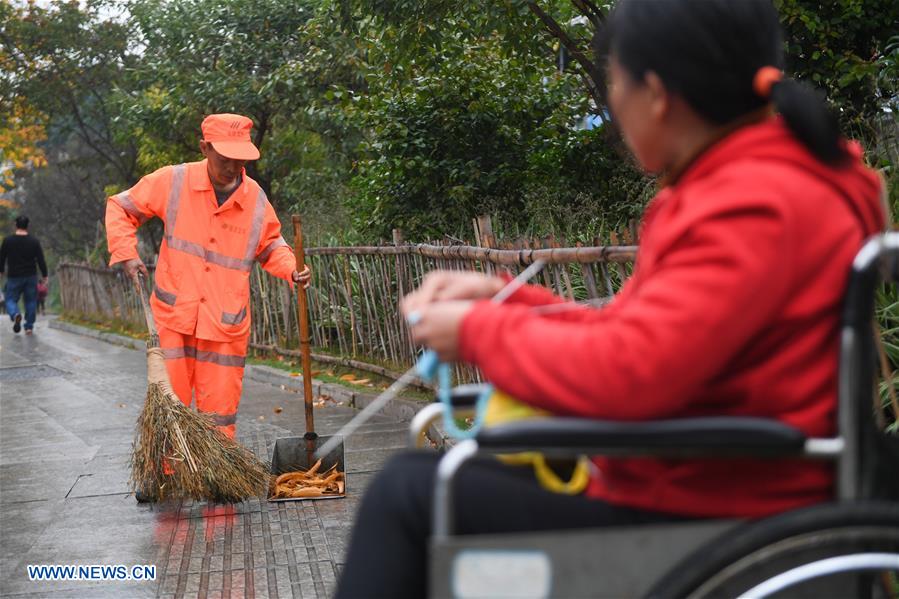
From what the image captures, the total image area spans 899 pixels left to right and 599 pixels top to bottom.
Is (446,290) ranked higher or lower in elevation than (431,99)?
lower

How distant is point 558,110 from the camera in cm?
1142

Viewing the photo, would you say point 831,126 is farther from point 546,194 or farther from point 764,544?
point 546,194

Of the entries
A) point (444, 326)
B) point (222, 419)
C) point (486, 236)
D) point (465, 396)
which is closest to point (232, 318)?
point (222, 419)

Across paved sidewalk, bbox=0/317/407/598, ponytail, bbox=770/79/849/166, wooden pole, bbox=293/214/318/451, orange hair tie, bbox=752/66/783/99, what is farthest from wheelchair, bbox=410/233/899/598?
wooden pole, bbox=293/214/318/451

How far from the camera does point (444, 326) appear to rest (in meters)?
2.05

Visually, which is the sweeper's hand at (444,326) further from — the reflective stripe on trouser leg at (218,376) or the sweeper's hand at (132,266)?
the reflective stripe on trouser leg at (218,376)

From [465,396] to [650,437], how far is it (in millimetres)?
559

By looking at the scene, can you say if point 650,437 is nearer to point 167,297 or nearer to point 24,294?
point 167,297

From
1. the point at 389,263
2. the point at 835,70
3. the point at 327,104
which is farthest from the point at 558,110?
the point at 327,104

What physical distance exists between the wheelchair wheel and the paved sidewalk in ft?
9.52

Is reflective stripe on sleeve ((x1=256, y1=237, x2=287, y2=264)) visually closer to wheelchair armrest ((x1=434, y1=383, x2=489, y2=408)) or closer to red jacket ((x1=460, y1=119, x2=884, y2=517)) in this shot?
wheelchair armrest ((x1=434, y1=383, x2=489, y2=408))

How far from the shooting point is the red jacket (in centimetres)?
184

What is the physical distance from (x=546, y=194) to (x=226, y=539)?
5.78m

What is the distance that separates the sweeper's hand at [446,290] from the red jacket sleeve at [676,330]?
0.29 m
